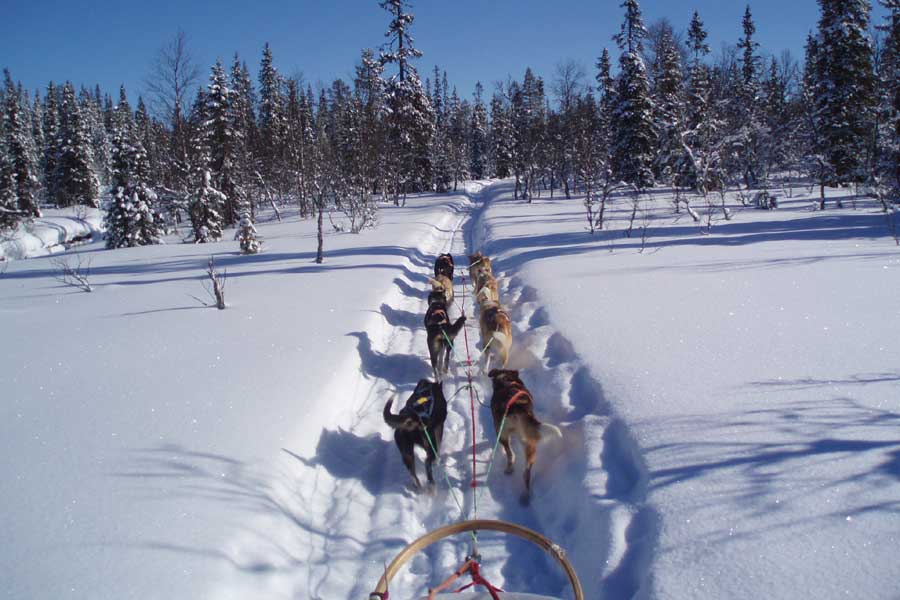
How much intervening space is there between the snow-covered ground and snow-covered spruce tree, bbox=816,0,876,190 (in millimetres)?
21214

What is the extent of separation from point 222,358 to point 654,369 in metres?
5.09

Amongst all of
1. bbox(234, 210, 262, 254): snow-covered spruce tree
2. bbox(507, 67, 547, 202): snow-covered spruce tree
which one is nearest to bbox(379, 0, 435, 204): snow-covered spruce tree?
bbox(507, 67, 547, 202): snow-covered spruce tree

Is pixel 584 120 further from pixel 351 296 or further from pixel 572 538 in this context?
pixel 572 538

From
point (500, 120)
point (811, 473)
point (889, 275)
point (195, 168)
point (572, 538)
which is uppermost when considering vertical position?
point (500, 120)

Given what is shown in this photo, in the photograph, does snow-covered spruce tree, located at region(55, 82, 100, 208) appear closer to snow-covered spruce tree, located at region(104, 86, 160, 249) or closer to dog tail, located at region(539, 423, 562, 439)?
snow-covered spruce tree, located at region(104, 86, 160, 249)

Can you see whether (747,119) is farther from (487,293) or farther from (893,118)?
(487,293)

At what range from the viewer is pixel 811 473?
3.02 m

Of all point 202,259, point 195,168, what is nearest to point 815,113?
point 202,259

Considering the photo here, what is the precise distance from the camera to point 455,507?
12.3ft

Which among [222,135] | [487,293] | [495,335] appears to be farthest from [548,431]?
[222,135]

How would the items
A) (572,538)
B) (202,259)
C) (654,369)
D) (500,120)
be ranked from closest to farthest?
(572,538)
(654,369)
(202,259)
(500,120)

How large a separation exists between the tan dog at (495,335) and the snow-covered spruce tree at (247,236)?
13.1 metres

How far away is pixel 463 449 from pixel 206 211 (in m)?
27.1

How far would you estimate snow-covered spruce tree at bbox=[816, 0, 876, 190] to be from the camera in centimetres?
2439
